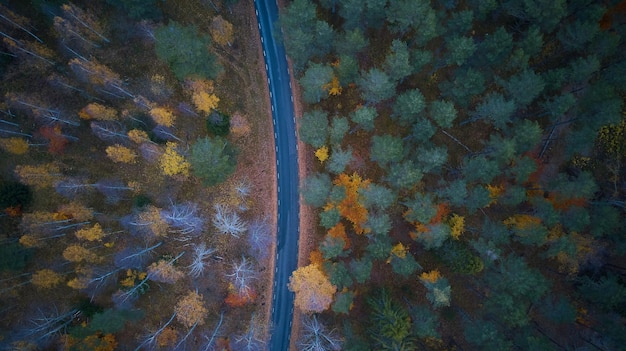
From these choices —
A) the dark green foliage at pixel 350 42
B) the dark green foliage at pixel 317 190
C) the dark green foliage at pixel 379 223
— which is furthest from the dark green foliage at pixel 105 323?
the dark green foliage at pixel 350 42

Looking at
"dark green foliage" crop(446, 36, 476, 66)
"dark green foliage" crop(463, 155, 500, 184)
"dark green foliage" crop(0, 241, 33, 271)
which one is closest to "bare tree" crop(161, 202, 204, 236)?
"dark green foliage" crop(0, 241, 33, 271)

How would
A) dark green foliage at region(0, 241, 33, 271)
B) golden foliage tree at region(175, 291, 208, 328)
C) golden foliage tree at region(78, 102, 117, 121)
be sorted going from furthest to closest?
golden foliage tree at region(175, 291, 208, 328) < golden foliage tree at region(78, 102, 117, 121) < dark green foliage at region(0, 241, 33, 271)

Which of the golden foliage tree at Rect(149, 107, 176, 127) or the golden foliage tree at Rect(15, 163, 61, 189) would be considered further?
the golden foliage tree at Rect(15, 163, 61, 189)

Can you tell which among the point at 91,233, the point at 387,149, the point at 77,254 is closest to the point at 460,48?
the point at 387,149

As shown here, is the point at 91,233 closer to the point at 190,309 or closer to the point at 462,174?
the point at 190,309

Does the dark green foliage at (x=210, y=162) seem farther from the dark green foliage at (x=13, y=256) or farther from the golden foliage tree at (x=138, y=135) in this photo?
the dark green foliage at (x=13, y=256)

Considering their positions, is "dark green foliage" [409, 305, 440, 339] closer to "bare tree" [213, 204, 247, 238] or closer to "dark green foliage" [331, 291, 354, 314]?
"dark green foliage" [331, 291, 354, 314]

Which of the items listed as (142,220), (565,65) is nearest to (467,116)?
(565,65)
